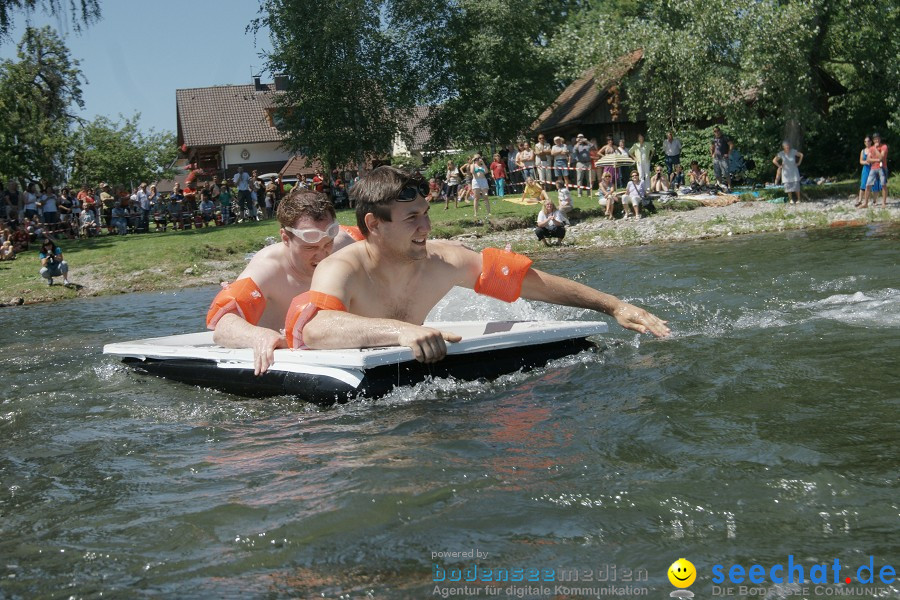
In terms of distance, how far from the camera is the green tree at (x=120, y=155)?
2189 inches

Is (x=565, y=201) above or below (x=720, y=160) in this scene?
below

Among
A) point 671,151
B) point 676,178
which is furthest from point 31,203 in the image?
point 676,178

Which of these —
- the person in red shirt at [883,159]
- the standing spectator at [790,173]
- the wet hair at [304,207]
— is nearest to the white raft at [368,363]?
the wet hair at [304,207]

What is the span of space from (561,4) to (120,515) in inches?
2198

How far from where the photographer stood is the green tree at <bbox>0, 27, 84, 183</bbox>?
39.5 meters

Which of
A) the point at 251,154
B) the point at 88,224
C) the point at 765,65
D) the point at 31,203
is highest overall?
the point at 251,154

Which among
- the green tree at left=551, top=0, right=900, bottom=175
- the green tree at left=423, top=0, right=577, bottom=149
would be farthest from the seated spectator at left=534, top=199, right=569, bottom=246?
the green tree at left=423, top=0, right=577, bottom=149

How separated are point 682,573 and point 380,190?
3.23 meters

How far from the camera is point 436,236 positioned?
21359 mm

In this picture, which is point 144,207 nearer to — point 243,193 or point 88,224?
point 88,224

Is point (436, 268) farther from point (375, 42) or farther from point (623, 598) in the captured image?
point (375, 42)

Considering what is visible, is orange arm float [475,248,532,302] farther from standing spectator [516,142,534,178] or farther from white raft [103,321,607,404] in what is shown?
standing spectator [516,142,534,178]

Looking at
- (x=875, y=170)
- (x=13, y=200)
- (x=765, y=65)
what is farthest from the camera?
(x=13, y=200)

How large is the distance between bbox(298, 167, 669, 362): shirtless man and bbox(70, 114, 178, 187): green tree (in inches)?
1990
